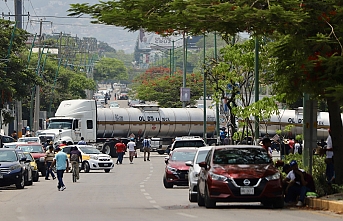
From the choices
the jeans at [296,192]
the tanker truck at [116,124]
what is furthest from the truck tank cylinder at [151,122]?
the jeans at [296,192]

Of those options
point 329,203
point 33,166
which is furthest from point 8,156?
point 329,203

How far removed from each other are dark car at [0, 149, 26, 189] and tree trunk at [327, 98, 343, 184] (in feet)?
46.4

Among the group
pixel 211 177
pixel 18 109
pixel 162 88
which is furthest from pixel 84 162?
pixel 162 88

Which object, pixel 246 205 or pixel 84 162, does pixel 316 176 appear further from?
pixel 84 162

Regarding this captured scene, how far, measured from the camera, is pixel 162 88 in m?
105

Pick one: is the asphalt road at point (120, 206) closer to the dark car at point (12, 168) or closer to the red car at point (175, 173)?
the red car at point (175, 173)

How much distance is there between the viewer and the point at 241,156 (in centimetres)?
2191

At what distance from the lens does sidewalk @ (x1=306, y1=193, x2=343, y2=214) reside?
20094 mm

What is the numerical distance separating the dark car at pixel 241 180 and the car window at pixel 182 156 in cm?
1184

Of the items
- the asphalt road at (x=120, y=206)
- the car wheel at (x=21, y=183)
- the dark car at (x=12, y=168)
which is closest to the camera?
the asphalt road at (x=120, y=206)

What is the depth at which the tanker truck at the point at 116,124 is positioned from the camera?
61.8 m

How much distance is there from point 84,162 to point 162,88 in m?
56.8

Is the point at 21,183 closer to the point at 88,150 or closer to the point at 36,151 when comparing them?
the point at 36,151

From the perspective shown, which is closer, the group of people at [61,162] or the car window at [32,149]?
the group of people at [61,162]
